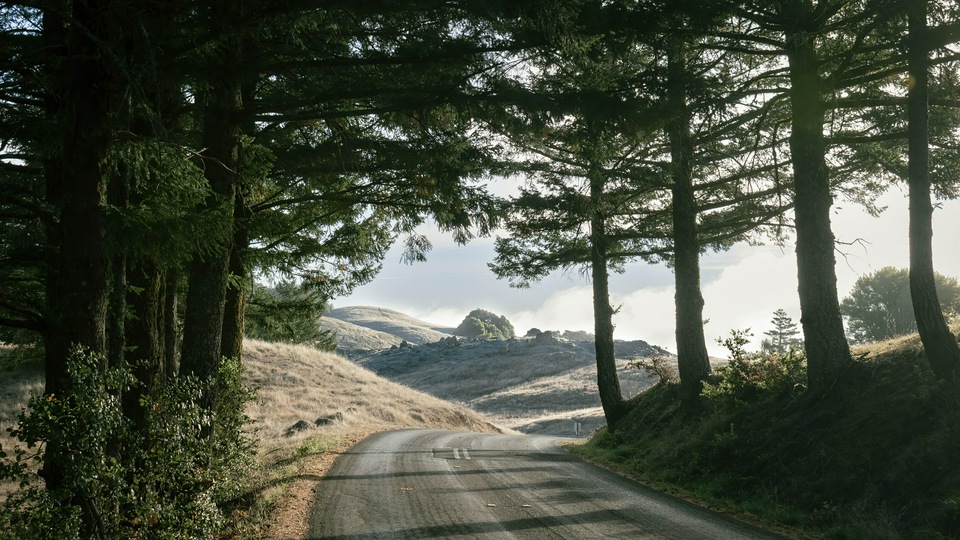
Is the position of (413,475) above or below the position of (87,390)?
below

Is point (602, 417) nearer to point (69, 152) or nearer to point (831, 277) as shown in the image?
point (831, 277)

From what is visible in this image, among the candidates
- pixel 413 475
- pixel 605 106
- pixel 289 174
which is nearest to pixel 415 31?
pixel 605 106

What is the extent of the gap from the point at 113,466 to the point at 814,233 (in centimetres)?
1186

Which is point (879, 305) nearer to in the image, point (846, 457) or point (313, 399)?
point (313, 399)

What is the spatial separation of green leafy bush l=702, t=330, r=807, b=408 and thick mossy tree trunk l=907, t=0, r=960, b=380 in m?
2.71

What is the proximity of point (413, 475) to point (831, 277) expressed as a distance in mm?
8919

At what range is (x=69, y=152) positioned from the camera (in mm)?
7781

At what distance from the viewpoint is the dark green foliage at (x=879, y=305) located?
59031 millimetres

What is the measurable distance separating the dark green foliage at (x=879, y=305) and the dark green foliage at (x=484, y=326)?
79947 mm

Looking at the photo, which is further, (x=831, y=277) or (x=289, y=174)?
(x=289, y=174)

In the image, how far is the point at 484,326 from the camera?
147375mm

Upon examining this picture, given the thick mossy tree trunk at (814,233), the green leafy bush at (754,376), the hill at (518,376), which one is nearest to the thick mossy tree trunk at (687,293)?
the green leafy bush at (754,376)

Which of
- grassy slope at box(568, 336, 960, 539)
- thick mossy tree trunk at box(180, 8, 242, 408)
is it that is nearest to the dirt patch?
thick mossy tree trunk at box(180, 8, 242, 408)

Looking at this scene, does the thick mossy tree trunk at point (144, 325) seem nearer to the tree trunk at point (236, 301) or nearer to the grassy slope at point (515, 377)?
the tree trunk at point (236, 301)
